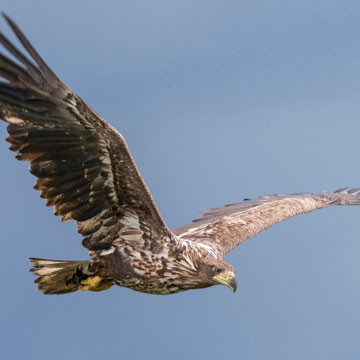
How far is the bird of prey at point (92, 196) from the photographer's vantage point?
8227 millimetres

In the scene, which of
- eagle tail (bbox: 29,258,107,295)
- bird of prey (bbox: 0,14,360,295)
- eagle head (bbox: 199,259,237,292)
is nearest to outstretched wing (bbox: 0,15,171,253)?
bird of prey (bbox: 0,14,360,295)

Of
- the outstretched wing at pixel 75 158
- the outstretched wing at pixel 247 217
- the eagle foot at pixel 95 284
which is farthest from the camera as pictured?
the outstretched wing at pixel 247 217

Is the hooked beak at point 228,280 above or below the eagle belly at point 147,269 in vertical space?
below

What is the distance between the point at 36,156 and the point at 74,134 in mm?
472

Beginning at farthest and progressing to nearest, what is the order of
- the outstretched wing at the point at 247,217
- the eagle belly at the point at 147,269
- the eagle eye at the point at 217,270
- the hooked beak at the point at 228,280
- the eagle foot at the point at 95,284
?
the outstretched wing at the point at 247,217
the eagle foot at the point at 95,284
the eagle belly at the point at 147,269
the eagle eye at the point at 217,270
the hooked beak at the point at 228,280

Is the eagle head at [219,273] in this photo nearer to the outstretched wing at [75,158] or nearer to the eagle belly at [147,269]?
the eagle belly at [147,269]

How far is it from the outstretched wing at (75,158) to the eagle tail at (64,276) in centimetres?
40

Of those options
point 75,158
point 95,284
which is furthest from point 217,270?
point 75,158

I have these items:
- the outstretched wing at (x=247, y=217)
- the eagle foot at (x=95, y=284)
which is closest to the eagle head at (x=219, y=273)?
the outstretched wing at (x=247, y=217)

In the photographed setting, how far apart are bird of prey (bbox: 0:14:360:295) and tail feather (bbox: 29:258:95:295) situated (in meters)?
0.01

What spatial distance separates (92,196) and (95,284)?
123 cm

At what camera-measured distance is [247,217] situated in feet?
38.9

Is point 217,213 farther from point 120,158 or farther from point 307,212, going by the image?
point 120,158

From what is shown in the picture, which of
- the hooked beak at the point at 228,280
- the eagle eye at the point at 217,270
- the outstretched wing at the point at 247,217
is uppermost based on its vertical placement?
the outstretched wing at the point at 247,217
